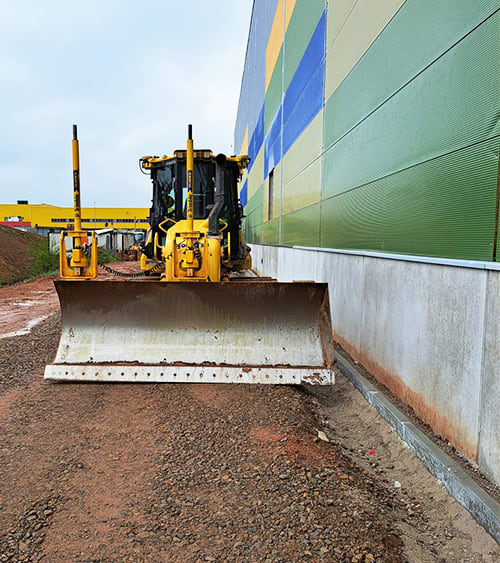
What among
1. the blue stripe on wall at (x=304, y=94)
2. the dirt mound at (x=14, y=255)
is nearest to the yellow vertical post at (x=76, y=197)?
the blue stripe on wall at (x=304, y=94)

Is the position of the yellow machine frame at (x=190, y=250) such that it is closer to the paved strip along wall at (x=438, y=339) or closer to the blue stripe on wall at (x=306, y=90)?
the paved strip along wall at (x=438, y=339)

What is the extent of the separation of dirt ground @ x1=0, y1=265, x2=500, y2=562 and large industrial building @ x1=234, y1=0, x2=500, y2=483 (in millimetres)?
500

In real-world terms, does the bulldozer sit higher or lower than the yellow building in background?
lower

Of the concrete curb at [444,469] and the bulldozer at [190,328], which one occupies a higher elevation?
the bulldozer at [190,328]

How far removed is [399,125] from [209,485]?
3.49 m

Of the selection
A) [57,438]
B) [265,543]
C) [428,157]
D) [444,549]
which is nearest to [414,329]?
[428,157]

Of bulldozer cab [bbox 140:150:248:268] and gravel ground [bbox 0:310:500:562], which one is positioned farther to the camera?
bulldozer cab [bbox 140:150:248:268]

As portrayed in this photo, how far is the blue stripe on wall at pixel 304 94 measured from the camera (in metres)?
7.71

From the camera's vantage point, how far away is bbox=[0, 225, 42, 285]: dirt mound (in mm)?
19891

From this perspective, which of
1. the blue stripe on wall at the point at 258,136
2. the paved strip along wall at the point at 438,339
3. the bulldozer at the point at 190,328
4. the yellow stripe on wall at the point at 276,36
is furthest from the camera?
the blue stripe on wall at the point at 258,136

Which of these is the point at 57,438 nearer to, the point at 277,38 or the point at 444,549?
the point at 444,549

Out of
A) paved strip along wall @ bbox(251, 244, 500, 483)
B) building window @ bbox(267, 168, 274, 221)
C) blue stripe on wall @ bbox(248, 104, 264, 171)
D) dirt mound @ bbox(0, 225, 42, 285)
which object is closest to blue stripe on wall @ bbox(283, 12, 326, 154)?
building window @ bbox(267, 168, 274, 221)

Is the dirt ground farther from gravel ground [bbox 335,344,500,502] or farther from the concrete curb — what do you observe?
gravel ground [bbox 335,344,500,502]

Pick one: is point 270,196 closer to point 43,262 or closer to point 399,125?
point 399,125
